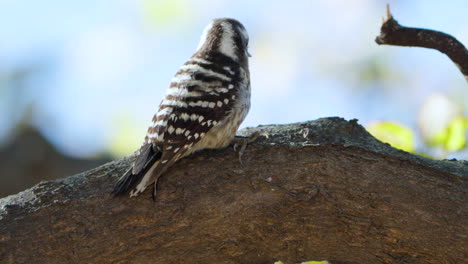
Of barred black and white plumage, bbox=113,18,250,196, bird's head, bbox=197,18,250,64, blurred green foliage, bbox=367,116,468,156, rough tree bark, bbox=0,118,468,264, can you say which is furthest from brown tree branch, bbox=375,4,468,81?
bird's head, bbox=197,18,250,64

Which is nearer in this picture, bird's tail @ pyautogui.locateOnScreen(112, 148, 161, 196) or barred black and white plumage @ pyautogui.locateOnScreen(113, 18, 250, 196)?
bird's tail @ pyautogui.locateOnScreen(112, 148, 161, 196)

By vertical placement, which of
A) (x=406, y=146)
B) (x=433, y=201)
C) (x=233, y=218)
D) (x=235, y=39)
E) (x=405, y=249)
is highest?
(x=235, y=39)

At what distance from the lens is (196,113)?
291cm

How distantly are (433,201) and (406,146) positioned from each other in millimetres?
414

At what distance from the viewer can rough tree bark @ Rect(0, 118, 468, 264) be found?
2.34 m

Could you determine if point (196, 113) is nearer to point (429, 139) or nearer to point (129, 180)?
point (129, 180)

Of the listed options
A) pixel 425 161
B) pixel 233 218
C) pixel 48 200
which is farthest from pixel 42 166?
pixel 425 161

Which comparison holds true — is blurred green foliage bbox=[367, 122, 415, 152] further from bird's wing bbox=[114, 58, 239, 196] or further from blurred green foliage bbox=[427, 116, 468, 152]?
bird's wing bbox=[114, 58, 239, 196]

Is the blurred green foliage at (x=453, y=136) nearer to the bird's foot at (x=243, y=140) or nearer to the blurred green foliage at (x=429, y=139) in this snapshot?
the blurred green foliage at (x=429, y=139)

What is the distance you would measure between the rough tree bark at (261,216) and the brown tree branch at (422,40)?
638 mm

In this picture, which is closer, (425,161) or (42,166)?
(425,161)

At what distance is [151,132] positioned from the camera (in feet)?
9.43

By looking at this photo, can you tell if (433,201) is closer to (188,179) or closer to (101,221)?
(188,179)

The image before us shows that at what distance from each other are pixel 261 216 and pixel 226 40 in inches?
55.0
